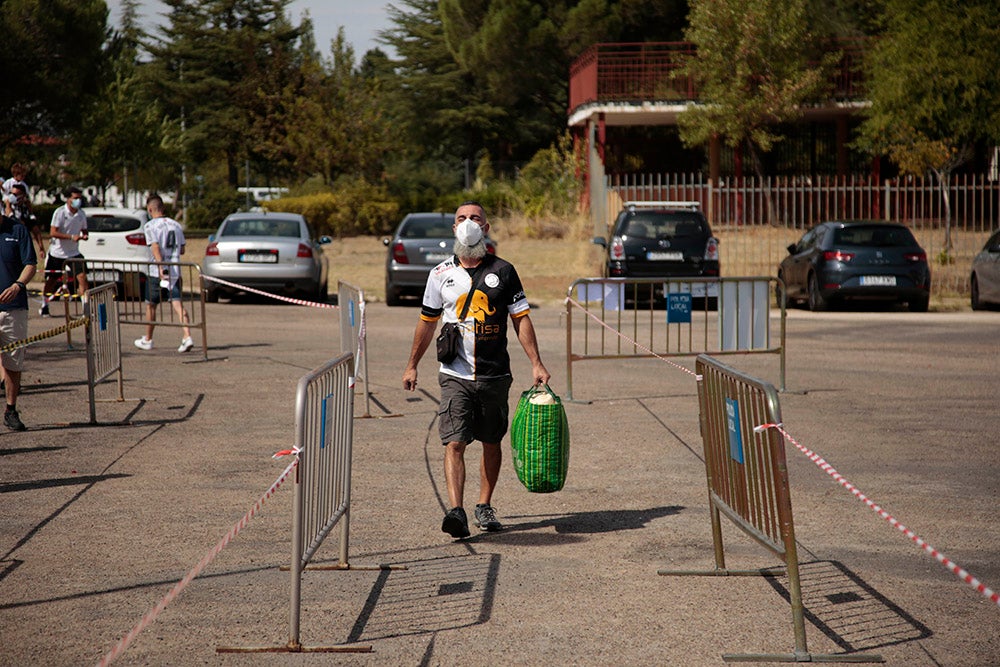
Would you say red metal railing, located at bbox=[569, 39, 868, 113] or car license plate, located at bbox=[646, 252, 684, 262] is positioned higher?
red metal railing, located at bbox=[569, 39, 868, 113]

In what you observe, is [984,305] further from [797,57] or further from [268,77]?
[268,77]

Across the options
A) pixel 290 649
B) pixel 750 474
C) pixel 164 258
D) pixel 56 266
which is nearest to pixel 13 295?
pixel 164 258

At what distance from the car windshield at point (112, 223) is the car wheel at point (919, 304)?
43.3 ft

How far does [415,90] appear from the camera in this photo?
196 ft

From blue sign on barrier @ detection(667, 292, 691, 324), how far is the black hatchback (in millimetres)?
8873

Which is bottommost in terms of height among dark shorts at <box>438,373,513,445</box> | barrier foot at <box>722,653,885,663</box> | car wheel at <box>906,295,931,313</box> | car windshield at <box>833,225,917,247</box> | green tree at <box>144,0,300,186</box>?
barrier foot at <box>722,653,885,663</box>

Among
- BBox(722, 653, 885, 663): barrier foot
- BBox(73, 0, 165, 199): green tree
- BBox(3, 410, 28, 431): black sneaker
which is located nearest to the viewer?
BBox(722, 653, 885, 663): barrier foot

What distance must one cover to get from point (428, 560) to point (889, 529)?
2.65 metres

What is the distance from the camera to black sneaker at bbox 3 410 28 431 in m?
10.4

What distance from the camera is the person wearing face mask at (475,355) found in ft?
23.8

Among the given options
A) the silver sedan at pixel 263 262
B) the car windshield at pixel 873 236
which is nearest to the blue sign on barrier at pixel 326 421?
the silver sedan at pixel 263 262

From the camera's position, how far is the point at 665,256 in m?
22.2

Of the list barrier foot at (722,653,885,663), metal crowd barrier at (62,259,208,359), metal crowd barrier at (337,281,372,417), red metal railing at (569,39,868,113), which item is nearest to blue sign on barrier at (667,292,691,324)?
metal crowd barrier at (337,281,372,417)

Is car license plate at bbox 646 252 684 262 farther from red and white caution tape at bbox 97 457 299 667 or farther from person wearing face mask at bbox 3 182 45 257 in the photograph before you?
red and white caution tape at bbox 97 457 299 667
